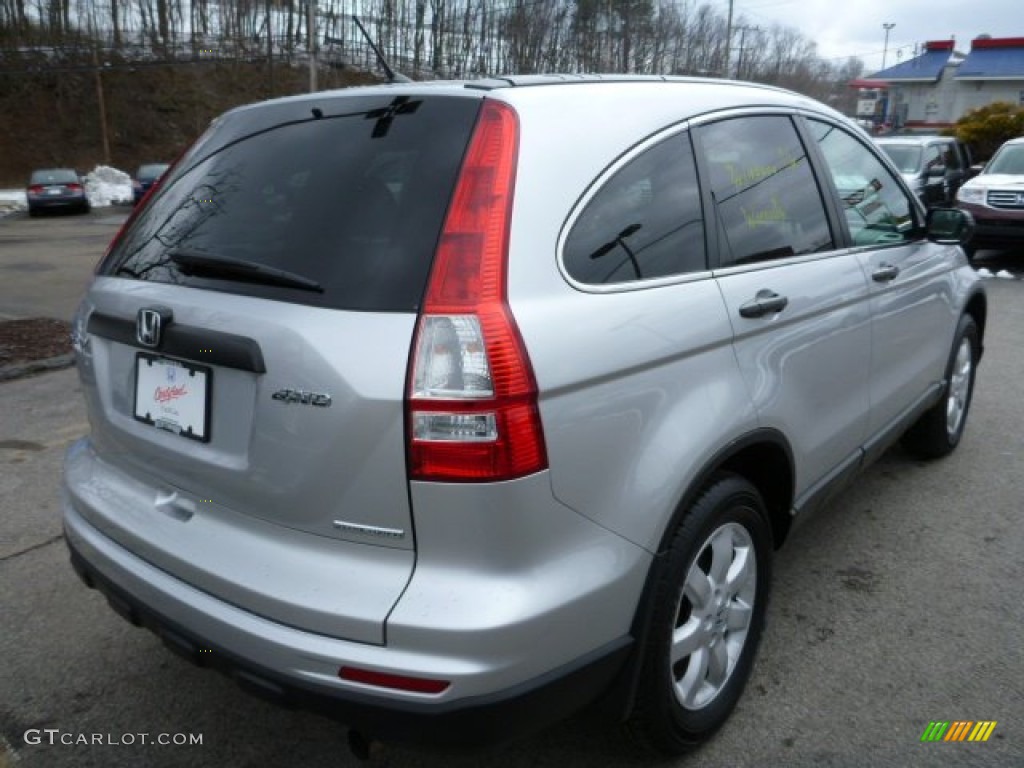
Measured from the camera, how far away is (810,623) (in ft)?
9.98

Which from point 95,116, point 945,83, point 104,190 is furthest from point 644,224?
point 945,83

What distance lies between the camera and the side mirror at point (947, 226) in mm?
3809

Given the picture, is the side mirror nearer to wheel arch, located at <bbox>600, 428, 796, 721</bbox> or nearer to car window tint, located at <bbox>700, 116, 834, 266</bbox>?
car window tint, located at <bbox>700, 116, 834, 266</bbox>

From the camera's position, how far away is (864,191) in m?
3.48

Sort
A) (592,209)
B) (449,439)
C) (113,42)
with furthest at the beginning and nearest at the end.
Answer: (113,42), (592,209), (449,439)

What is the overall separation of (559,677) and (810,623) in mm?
1597

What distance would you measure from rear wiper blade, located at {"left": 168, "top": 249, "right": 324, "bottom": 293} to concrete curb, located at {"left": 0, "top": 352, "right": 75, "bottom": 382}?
477cm

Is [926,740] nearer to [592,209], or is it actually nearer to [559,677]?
[559,677]

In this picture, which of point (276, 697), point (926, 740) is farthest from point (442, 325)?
point (926, 740)

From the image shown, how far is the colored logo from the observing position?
245 cm

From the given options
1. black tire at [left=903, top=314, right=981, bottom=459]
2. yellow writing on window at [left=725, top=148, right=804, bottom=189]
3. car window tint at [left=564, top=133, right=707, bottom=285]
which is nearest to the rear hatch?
car window tint at [left=564, top=133, right=707, bottom=285]

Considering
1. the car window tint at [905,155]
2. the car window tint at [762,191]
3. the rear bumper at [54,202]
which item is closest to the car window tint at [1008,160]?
the car window tint at [905,155]

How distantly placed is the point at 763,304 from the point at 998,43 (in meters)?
60.4

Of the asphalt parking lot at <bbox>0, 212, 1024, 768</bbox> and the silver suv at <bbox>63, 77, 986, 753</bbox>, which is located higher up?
the silver suv at <bbox>63, 77, 986, 753</bbox>
